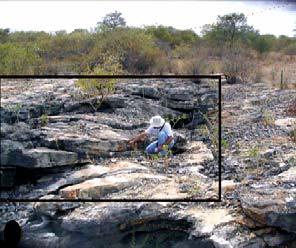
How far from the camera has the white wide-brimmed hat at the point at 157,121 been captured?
3.85 metres

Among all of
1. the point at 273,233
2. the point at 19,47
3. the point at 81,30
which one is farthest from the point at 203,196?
the point at 81,30

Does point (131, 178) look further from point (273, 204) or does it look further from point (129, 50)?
point (129, 50)

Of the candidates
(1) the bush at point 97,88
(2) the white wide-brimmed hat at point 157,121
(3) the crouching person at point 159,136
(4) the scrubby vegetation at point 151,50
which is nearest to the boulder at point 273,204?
(3) the crouching person at point 159,136

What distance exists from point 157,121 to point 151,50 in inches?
101

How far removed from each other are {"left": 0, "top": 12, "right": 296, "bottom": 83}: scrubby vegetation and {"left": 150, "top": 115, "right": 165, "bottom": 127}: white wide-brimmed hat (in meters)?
1.56

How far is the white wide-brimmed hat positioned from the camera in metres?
3.85

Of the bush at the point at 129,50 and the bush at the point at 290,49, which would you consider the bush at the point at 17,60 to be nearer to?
the bush at the point at 129,50

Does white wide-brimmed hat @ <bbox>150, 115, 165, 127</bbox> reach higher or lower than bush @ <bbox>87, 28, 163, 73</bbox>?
lower

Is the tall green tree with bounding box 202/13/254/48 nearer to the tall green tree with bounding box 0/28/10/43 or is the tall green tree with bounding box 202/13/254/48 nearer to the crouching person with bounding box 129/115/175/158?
the tall green tree with bounding box 0/28/10/43

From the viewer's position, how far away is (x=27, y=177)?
4059 mm

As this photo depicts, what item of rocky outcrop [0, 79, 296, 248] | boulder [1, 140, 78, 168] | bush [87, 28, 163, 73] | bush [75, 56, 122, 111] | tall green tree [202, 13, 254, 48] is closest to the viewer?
rocky outcrop [0, 79, 296, 248]

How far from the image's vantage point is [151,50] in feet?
21.1

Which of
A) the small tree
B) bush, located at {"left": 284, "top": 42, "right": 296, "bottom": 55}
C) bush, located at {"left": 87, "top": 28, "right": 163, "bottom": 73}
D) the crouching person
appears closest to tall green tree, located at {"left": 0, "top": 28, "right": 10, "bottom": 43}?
bush, located at {"left": 87, "top": 28, "right": 163, "bottom": 73}

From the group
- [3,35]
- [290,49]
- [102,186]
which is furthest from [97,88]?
[290,49]
